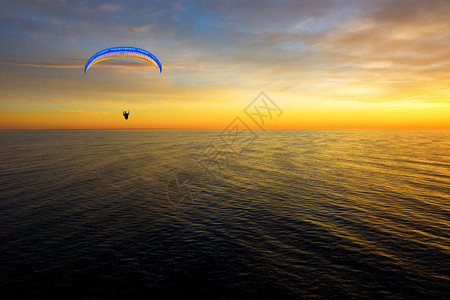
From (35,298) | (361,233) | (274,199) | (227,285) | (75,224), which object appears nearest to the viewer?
(35,298)

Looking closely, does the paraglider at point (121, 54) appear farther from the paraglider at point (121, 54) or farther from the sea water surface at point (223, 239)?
the sea water surface at point (223, 239)

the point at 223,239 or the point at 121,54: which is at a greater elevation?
the point at 121,54

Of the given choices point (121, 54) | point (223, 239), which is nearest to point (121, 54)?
point (121, 54)

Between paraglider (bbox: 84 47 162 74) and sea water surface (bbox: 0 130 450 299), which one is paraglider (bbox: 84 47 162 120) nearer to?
paraglider (bbox: 84 47 162 74)

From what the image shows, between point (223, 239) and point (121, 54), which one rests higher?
point (121, 54)

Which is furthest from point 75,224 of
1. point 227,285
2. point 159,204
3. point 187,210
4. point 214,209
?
point 227,285

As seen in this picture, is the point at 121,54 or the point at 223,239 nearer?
the point at 223,239

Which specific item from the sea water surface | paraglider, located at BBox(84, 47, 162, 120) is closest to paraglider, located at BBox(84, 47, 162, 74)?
paraglider, located at BBox(84, 47, 162, 120)

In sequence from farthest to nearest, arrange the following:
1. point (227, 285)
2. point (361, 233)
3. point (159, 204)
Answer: point (159, 204) < point (361, 233) < point (227, 285)

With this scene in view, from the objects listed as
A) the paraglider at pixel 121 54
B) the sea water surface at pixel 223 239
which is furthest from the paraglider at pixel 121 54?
the sea water surface at pixel 223 239

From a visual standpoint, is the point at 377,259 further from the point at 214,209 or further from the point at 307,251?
the point at 214,209

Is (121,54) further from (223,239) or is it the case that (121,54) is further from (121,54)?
(223,239)
